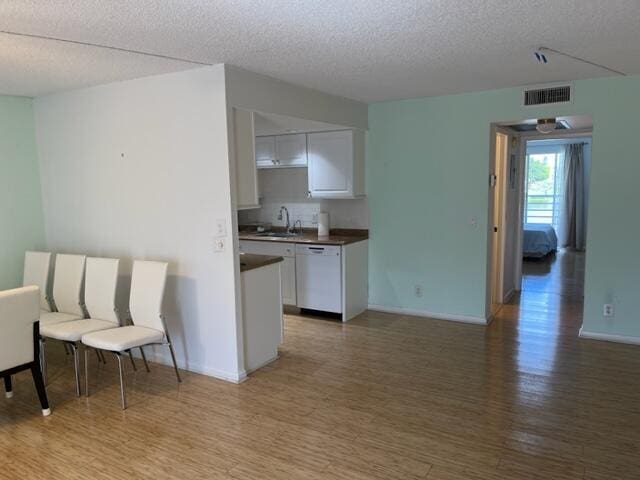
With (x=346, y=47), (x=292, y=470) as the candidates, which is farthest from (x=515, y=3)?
(x=292, y=470)

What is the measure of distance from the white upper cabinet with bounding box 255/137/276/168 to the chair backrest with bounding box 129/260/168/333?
7.46ft

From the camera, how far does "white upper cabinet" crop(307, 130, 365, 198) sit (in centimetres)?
503

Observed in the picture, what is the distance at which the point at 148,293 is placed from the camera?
11.5 feet

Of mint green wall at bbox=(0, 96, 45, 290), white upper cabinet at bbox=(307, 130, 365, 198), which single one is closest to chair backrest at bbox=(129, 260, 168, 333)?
mint green wall at bbox=(0, 96, 45, 290)

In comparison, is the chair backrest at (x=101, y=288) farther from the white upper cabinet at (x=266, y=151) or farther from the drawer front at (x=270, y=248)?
the white upper cabinet at (x=266, y=151)

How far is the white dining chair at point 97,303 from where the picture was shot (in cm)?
350

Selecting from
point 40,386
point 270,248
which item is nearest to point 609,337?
point 270,248

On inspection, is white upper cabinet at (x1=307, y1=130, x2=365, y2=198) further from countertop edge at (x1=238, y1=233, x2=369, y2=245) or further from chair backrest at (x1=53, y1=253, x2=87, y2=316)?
chair backrest at (x1=53, y1=253, x2=87, y2=316)

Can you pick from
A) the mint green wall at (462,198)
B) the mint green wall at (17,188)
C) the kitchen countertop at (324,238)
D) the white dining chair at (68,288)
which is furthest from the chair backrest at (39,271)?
the mint green wall at (462,198)

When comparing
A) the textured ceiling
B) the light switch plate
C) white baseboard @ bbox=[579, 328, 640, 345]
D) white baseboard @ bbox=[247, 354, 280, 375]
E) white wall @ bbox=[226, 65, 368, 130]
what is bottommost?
white baseboard @ bbox=[247, 354, 280, 375]

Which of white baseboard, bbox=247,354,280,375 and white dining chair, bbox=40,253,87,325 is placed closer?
white baseboard, bbox=247,354,280,375

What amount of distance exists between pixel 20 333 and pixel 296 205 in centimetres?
354

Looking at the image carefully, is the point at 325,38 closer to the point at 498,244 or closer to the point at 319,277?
the point at 319,277

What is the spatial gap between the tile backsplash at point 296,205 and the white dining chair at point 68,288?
2.68 meters
